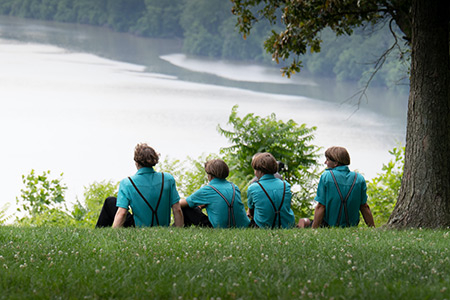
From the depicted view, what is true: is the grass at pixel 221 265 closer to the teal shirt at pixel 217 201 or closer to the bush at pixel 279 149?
the teal shirt at pixel 217 201

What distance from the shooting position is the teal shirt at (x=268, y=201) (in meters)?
7.88

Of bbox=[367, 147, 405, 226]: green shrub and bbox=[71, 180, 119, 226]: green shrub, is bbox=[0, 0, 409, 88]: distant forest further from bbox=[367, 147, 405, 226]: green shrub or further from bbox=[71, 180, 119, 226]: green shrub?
bbox=[71, 180, 119, 226]: green shrub

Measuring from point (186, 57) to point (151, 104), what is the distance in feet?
13.0

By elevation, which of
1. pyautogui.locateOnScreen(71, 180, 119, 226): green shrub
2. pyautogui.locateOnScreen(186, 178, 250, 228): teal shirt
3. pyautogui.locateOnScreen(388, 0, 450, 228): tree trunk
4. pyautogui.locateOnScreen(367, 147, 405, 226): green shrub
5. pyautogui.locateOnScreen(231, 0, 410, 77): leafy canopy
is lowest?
pyautogui.locateOnScreen(71, 180, 119, 226): green shrub

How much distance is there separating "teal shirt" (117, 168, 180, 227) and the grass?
0.56 metres

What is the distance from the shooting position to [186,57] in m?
35.2

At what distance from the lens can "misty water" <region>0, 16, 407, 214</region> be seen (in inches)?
893

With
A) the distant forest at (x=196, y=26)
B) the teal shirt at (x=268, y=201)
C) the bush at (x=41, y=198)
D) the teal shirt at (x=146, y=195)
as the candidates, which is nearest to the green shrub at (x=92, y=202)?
the bush at (x=41, y=198)

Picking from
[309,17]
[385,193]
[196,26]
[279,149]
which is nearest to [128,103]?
[196,26]

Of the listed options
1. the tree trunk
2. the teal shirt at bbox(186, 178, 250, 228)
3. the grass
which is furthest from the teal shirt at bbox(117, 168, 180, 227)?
the tree trunk

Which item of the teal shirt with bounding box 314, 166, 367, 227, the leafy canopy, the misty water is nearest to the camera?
the teal shirt with bounding box 314, 166, 367, 227

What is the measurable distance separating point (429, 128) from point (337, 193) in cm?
145

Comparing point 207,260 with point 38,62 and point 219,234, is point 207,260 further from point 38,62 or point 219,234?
point 38,62

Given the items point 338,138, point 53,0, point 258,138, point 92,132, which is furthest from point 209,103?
point 258,138
